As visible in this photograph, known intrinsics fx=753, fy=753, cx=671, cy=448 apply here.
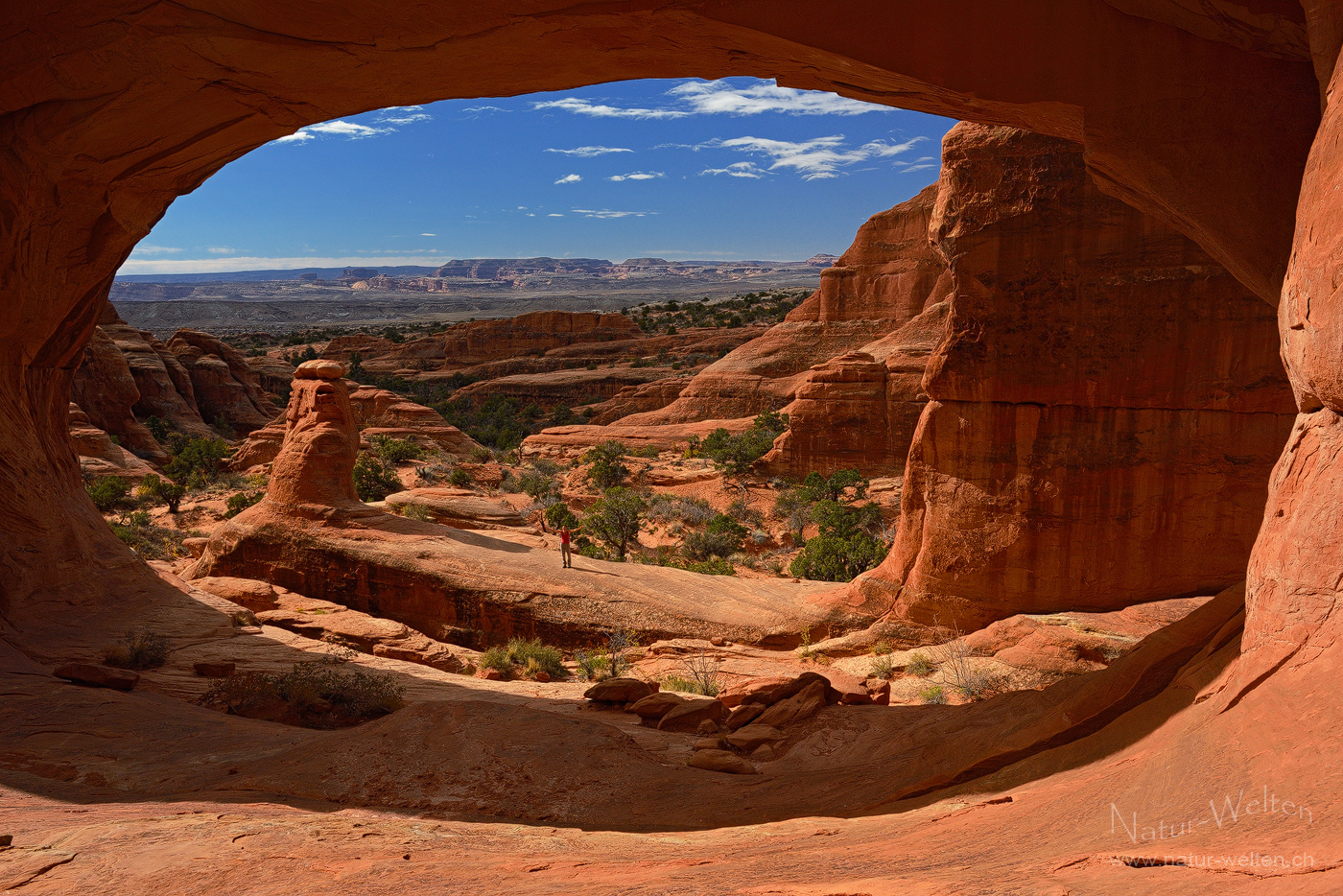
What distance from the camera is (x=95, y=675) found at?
752 centimetres

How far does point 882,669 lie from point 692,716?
3894 mm

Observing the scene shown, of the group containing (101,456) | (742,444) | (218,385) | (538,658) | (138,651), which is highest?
(218,385)

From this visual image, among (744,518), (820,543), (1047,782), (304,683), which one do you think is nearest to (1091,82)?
(1047,782)

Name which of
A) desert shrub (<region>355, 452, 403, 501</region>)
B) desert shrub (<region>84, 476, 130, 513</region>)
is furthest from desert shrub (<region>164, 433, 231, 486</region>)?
desert shrub (<region>355, 452, 403, 501</region>)

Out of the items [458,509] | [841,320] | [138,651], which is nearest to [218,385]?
[458,509]

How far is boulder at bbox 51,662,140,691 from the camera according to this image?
7438 mm

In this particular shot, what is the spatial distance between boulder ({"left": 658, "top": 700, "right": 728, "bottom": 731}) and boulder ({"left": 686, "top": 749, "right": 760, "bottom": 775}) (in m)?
1.56

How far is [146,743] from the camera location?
20.7 ft

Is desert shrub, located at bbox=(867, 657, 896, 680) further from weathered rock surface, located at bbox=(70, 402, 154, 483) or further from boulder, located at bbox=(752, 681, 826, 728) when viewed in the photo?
weathered rock surface, located at bbox=(70, 402, 154, 483)

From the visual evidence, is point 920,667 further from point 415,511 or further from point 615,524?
point 415,511

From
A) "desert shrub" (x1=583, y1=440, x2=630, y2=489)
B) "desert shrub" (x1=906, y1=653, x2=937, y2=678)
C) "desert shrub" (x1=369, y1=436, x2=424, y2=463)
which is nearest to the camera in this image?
"desert shrub" (x1=906, y1=653, x2=937, y2=678)

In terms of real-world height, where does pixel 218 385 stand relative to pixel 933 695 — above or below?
above

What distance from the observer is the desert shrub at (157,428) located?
3572cm

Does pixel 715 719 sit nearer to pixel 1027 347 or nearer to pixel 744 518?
pixel 1027 347
